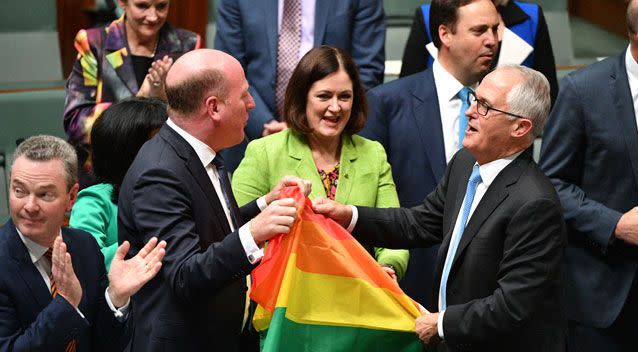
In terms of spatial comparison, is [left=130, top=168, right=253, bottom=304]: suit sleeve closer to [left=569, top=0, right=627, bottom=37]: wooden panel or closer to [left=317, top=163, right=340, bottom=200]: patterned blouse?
[left=317, top=163, right=340, bottom=200]: patterned blouse

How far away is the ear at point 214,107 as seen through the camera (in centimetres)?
271

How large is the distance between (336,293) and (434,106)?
1066 millimetres

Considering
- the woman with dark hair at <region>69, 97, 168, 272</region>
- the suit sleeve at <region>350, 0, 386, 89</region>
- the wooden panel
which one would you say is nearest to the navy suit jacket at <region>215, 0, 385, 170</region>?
the suit sleeve at <region>350, 0, 386, 89</region>

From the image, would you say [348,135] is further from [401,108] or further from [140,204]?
[140,204]

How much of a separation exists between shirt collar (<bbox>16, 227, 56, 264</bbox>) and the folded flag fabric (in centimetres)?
52

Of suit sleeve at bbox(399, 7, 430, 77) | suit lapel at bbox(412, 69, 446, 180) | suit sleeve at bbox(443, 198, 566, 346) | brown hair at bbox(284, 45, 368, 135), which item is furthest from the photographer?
suit sleeve at bbox(399, 7, 430, 77)

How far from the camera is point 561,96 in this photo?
3426 millimetres

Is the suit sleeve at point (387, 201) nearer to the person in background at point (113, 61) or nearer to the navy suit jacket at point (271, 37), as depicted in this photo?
the navy suit jacket at point (271, 37)

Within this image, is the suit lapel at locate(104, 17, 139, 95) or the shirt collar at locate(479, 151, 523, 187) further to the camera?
the suit lapel at locate(104, 17, 139, 95)

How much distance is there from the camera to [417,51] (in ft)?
13.5

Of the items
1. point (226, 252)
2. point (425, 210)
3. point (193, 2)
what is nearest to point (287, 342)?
point (226, 252)

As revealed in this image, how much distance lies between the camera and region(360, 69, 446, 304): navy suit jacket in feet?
12.0

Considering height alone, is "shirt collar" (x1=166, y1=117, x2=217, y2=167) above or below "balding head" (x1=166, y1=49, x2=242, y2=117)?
below

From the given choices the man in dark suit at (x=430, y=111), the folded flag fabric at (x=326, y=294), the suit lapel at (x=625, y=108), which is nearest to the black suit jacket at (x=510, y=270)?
the folded flag fabric at (x=326, y=294)
